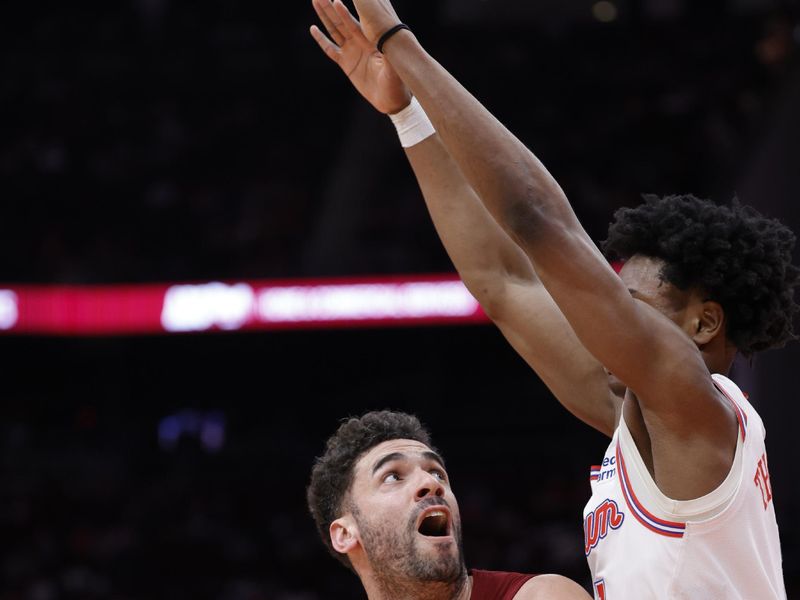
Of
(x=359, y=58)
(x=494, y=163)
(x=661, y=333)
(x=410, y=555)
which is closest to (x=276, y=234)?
(x=359, y=58)

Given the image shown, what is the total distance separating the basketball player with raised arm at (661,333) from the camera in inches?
97.1

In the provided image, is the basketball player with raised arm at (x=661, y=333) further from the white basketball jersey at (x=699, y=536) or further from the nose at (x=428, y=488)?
the nose at (x=428, y=488)

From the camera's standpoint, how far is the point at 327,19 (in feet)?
10.8

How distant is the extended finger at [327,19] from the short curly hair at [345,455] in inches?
44.6

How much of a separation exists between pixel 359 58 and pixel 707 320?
1262mm

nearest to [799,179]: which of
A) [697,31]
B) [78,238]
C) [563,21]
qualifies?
[697,31]

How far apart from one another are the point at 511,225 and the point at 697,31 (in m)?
12.0

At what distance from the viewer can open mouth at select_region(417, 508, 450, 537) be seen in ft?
10.7

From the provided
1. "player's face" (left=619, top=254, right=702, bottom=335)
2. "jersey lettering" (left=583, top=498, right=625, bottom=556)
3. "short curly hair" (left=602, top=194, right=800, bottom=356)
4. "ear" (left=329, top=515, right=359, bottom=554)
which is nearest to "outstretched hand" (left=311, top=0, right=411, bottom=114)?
"short curly hair" (left=602, top=194, right=800, bottom=356)

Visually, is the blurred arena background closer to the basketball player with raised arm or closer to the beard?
the beard

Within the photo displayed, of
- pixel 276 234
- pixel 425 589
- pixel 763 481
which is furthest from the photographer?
pixel 276 234

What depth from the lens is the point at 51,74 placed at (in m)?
14.2

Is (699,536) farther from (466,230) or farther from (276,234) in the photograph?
(276,234)

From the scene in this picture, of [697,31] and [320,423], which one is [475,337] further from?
[697,31]
